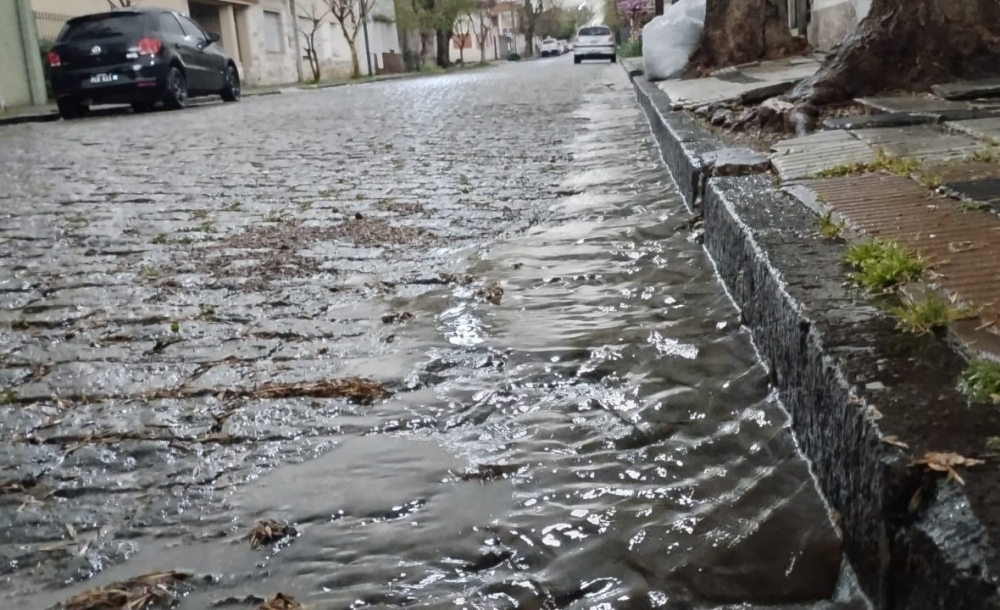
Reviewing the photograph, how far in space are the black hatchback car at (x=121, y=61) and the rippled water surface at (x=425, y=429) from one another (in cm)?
1130

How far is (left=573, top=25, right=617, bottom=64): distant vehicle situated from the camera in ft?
126

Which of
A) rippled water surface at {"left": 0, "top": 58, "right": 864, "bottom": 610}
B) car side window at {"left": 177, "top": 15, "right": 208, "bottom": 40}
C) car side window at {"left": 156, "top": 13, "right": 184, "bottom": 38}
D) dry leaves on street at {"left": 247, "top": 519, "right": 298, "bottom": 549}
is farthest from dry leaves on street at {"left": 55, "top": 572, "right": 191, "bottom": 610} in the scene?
car side window at {"left": 177, "top": 15, "right": 208, "bottom": 40}

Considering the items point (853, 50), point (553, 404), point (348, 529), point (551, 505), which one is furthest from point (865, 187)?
point (853, 50)

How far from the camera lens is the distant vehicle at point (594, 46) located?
38.3 metres

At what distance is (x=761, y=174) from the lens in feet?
13.2

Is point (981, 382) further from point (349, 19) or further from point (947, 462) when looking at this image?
point (349, 19)

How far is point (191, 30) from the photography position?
1708cm

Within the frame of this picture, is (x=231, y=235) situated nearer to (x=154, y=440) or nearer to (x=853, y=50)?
(x=154, y=440)

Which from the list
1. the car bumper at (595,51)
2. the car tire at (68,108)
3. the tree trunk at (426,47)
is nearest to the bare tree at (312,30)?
the tree trunk at (426,47)

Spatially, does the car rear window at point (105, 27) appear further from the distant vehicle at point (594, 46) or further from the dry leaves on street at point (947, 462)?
the distant vehicle at point (594, 46)

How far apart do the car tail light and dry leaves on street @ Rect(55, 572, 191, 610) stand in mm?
14952

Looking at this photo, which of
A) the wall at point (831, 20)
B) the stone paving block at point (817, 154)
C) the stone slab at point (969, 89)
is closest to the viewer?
the stone paving block at point (817, 154)

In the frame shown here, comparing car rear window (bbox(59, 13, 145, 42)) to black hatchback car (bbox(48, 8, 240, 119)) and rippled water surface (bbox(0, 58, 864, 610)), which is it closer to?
black hatchback car (bbox(48, 8, 240, 119))

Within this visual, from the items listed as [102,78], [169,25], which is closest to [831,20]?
[169,25]
